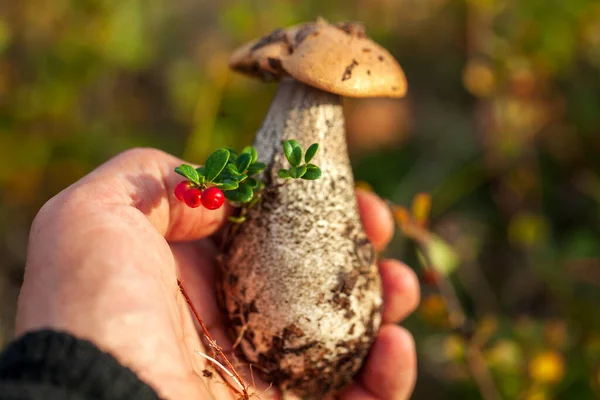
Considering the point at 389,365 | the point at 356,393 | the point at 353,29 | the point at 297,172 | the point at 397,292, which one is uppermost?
the point at 353,29

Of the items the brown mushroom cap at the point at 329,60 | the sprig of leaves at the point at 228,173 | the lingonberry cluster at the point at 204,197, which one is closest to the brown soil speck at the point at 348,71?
the brown mushroom cap at the point at 329,60

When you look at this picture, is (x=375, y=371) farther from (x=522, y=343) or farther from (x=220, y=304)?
(x=522, y=343)

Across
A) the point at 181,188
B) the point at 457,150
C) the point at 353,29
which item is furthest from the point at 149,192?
→ the point at 457,150

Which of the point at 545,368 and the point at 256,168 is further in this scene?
the point at 545,368

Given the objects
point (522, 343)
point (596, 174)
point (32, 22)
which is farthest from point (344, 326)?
point (32, 22)

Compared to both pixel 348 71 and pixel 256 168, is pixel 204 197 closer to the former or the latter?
pixel 256 168

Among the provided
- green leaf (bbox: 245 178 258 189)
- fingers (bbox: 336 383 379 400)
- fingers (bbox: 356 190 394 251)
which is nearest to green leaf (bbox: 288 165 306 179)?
green leaf (bbox: 245 178 258 189)
